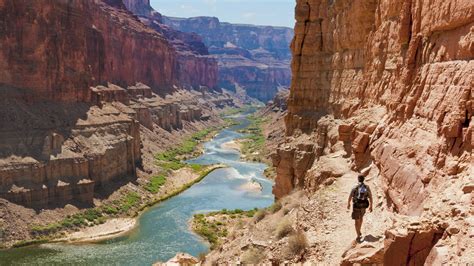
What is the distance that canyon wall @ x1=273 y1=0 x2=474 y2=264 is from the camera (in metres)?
12.8

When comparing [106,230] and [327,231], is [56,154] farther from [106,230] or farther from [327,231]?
[327,231]

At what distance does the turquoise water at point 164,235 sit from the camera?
43562mm

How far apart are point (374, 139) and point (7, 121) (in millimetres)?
47549

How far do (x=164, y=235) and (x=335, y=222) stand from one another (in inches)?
1376

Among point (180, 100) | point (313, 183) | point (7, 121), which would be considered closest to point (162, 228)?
point (7, 121)

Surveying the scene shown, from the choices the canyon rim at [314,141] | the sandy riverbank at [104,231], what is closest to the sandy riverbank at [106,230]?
the sandy riverbank at [104,231]

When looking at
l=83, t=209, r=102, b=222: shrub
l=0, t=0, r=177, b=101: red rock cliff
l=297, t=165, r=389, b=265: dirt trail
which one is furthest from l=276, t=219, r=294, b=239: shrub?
l=0, t=0, r=177, b=101: red rock cliff

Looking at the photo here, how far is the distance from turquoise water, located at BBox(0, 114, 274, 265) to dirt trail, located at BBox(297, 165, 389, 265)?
25758mm

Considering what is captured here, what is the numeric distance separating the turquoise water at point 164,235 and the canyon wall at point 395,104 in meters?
14.8

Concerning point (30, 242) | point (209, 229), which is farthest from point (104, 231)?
point (209, 229)

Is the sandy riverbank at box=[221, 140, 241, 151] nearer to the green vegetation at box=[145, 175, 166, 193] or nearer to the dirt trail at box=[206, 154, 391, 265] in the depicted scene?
the green vegetation at box=[145, 175, 166, 193]

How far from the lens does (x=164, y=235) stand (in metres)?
50.2

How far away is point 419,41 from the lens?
62.7 feet

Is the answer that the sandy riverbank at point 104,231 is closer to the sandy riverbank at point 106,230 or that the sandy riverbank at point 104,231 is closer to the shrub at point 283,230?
the sandy riverbank at point 106,230
